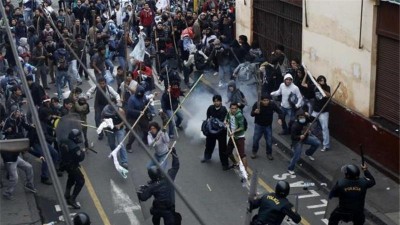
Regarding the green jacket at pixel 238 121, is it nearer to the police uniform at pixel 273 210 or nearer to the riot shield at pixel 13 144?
the police uniform at pixel 273 210

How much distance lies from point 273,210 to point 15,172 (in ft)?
17.0

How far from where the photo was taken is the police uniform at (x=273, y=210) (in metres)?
10.1

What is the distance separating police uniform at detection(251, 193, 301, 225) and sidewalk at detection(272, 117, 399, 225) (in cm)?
206

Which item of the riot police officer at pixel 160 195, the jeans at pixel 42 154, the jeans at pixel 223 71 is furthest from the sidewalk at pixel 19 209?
the jeans at pixel 223 71

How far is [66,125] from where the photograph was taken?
13.9 m

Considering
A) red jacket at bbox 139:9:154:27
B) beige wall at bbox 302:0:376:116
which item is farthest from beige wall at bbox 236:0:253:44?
beige wall at bbox 302:0:376:116

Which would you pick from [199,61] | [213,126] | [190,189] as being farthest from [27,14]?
[190,189]

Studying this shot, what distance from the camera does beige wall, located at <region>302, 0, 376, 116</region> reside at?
15.5m

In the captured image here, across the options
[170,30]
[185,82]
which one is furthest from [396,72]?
[170,30]

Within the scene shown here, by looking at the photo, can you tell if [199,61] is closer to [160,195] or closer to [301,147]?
[301,147]

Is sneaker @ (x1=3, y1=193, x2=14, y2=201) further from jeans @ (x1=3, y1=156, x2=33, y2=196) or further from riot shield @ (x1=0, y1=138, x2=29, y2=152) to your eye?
riot shield @ (x1=0, y1=138, x2=29, y2=152)

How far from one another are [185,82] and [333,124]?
18.6ft

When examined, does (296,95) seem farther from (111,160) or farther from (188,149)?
(111,160)

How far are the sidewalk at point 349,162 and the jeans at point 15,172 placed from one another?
16.5 ft
